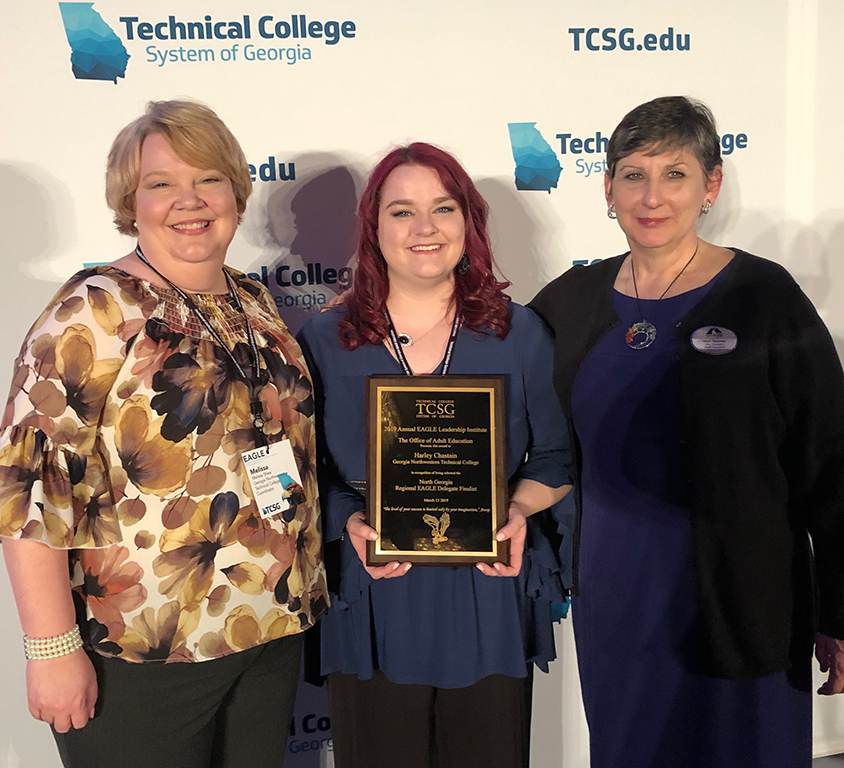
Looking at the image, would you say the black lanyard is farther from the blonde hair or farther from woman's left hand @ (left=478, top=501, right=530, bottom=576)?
woman's left hand @ (left=478, top=501, right=530, bottom=576)

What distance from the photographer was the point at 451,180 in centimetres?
175

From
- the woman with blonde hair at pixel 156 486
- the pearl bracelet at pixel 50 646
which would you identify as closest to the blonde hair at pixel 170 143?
the woman with blonde hair at pixel 156 486

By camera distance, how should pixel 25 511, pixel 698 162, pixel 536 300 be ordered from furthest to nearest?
pixel 536 300 → pixel 698 162 → pixel 25 511

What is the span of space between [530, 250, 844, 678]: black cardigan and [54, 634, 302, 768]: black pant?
1.08m

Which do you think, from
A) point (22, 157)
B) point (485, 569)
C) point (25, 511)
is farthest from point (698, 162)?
point (22, 157)

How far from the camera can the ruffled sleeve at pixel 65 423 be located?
133cm

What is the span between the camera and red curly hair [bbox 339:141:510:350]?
1771mm

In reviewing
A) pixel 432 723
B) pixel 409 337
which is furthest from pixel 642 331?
pixel 432 723

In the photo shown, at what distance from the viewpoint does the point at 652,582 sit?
71.6 inches

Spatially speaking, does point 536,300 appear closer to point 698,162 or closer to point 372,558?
point 698,162

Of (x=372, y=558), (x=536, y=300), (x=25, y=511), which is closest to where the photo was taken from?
(x=25, y=511)

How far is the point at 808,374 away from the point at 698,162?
585mm

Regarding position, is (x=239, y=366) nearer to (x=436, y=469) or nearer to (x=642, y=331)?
(x=436, y=469)

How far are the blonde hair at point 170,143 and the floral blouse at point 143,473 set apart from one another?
0.67 ft
